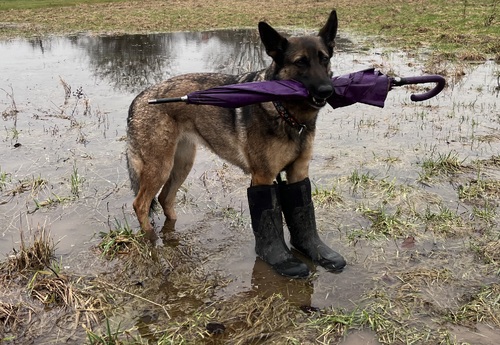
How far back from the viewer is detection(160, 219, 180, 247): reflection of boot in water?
14.7 feet

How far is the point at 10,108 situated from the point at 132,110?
506cm

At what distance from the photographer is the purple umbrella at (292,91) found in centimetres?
344

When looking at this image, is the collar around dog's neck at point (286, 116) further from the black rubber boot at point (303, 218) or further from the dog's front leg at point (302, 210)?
the black rubber boot at point (303, 218)

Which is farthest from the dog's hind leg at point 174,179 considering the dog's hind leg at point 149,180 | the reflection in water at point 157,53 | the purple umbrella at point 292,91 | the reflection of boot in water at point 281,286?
the reflection in water at point 157,53

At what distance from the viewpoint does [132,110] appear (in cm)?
442

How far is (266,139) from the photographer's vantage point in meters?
3.79

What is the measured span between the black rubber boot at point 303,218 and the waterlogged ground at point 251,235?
0.87 feet

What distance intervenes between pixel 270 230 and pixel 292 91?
1.24 meters

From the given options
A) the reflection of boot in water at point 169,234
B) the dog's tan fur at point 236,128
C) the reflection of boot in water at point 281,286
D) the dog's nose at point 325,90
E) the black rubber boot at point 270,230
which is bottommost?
the reflection of boot in water at point 169,234

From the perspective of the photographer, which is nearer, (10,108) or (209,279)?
(209,279)

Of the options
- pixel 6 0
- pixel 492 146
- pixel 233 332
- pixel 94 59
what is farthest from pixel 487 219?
pixel 6 0

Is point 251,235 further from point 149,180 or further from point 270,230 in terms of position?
point 149,180

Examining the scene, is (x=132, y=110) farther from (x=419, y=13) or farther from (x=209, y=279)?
(x=419, y=13)

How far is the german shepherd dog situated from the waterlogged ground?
31 cm
